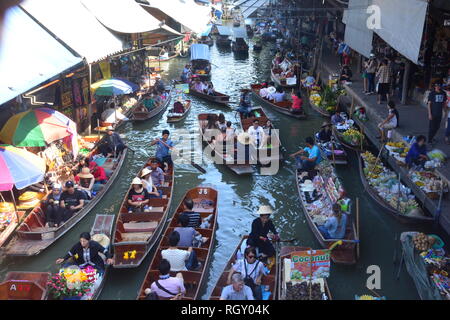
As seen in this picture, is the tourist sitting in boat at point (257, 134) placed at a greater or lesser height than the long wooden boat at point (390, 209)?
greater

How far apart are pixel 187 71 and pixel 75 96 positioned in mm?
10260

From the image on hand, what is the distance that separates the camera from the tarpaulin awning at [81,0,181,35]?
17.9 metres

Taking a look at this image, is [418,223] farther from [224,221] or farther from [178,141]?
[178,141]

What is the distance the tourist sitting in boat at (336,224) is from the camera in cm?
948

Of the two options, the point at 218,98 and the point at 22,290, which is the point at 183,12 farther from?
the point at 22,290

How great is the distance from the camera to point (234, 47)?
123 feet

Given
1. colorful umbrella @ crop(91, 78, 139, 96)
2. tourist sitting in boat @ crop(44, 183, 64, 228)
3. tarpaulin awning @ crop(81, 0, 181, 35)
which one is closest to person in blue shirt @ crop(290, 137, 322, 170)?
tourist sitting in boat @ crop(44, 183, 64, 228)

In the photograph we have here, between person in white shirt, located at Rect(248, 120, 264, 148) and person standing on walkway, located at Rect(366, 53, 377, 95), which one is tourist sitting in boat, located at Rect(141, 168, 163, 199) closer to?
person in white shirt, located at Rect(248, 120, 264, 148)

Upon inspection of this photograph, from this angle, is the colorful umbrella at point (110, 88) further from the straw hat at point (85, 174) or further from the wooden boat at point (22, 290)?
the wooden boat at point (22, 290)

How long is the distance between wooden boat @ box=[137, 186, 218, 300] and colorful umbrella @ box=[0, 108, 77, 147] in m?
4.14

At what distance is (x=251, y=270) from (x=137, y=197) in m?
4.40

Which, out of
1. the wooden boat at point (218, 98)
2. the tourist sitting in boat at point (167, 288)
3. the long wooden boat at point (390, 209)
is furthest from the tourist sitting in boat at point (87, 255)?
the wooden boat at point (218, 98)

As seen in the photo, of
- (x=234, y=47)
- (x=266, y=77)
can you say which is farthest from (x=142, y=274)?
(x=234, y=47)

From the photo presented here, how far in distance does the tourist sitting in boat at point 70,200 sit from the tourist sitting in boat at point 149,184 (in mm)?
1636
